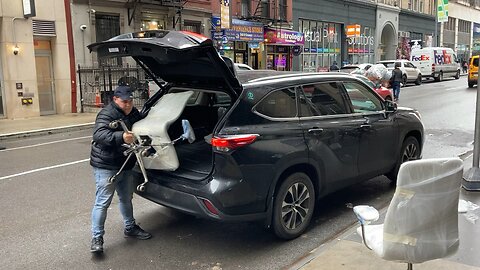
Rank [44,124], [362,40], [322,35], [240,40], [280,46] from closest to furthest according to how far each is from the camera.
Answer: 1. [44,124]
2. [240,40]
3. [280,46]
4. [322,35]
5. [362,40]

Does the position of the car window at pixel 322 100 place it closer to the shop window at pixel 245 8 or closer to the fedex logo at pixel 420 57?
the shop window at pixel 245 8

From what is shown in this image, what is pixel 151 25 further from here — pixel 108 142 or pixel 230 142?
pixel 230 142

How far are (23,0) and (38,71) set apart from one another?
2.76m

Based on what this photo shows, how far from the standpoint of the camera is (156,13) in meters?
22.2

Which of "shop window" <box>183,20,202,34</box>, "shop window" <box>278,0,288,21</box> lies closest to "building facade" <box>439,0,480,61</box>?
"shop window" <box>278,0,288,21</box>

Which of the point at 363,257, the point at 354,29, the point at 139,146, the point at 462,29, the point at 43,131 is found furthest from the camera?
the point at 462,29

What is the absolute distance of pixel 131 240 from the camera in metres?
4.88

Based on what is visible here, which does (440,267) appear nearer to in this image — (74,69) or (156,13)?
(74,69)

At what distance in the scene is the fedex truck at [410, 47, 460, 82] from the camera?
3309 cm

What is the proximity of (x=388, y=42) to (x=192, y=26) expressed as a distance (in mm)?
28167

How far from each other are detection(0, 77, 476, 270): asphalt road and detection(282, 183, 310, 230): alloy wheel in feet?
0.66

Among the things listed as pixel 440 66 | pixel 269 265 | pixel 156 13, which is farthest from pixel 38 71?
pixel 440 66

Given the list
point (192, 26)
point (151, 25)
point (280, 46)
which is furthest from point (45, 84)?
point (280, 46)

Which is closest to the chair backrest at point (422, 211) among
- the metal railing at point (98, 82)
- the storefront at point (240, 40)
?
the metal railing at point (98, 82)
